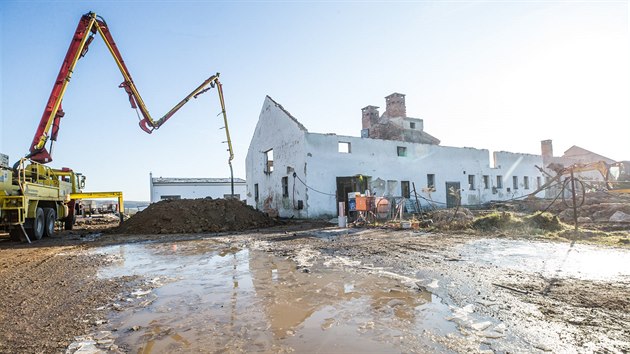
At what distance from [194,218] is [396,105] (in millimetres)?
20020

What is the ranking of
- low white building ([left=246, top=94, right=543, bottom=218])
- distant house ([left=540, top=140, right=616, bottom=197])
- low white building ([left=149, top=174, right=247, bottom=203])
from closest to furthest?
low white building ([left=246, top=94, right=543, bottom=218]), distant house ([left=540, top=140, right=616, bottom=197]), low white building ([left=149, top=174, right=247, bottom=203])

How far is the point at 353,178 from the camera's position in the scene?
66.7 ft

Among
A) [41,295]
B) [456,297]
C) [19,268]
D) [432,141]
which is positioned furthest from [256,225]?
[432,141]

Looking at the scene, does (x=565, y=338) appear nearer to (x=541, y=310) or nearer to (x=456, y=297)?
(x=541, y=310)

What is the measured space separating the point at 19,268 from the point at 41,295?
271 centimetres

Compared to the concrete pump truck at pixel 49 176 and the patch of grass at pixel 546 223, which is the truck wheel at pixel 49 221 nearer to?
the concrete pump truck at pixel 49 176

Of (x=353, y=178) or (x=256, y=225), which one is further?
(x=353, y=178)

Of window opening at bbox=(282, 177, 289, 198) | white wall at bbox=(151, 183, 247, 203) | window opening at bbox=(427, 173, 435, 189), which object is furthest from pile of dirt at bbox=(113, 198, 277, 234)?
white wall at bbox=(151, 183, 247, 203)

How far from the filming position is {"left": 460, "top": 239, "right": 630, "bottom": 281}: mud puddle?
4.89 metres

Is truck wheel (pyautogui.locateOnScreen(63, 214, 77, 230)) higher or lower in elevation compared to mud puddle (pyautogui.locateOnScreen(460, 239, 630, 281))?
higher

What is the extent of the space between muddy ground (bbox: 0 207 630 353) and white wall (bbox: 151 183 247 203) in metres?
34.4

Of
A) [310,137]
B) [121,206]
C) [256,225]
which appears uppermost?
[310,137]

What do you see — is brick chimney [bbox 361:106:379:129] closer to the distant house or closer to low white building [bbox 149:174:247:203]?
the distant house

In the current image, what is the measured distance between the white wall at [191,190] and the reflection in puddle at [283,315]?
37.1 meters
